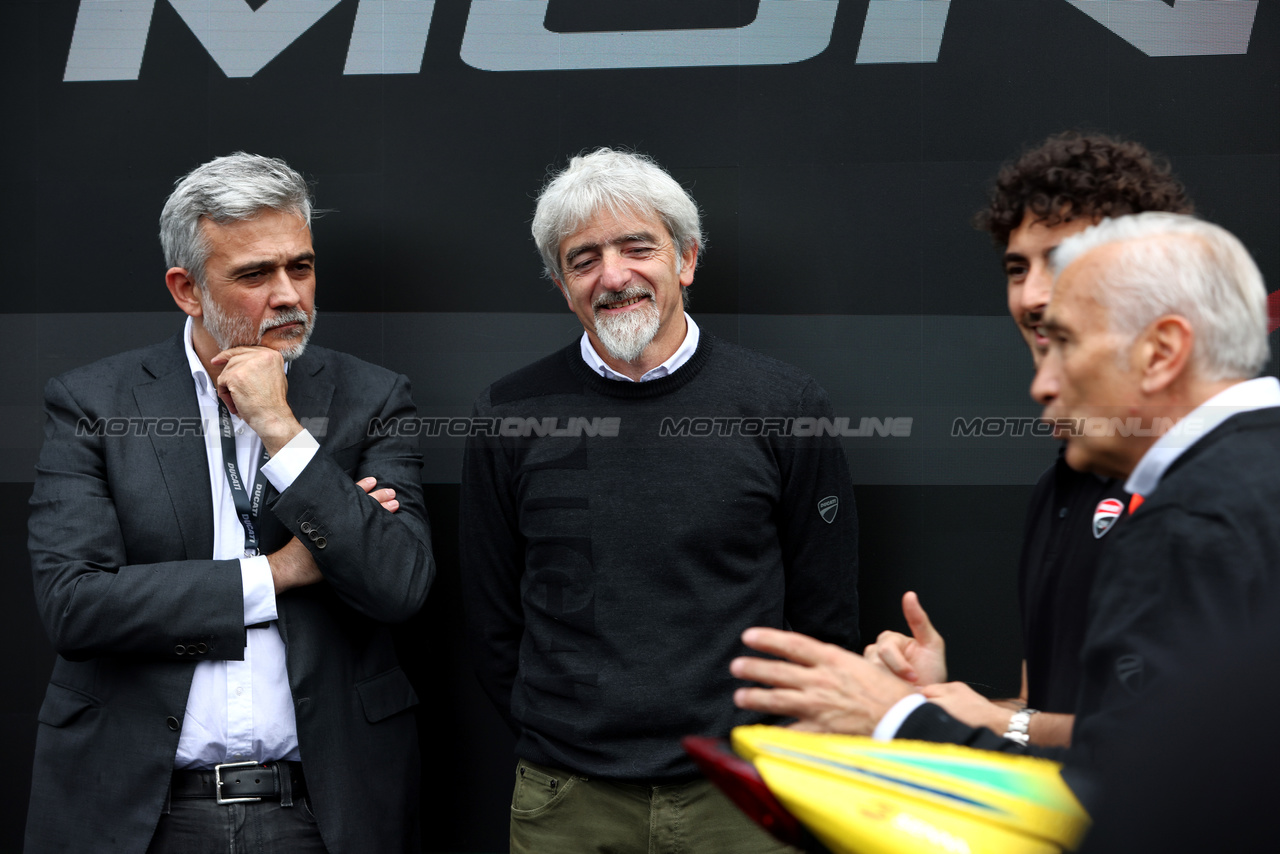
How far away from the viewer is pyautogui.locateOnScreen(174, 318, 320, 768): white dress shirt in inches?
83.7

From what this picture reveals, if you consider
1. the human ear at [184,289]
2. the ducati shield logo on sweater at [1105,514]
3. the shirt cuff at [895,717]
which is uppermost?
the human ear at [184,289]

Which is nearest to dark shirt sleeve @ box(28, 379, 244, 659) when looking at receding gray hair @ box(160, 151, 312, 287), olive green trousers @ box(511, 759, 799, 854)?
receding gray hair @ box(160, 151, 312, 287)

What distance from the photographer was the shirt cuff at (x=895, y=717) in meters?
1.40

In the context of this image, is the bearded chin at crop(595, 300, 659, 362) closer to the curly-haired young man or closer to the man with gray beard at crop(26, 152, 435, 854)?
the man with gray beard at crop(26, 152, 435, 854)

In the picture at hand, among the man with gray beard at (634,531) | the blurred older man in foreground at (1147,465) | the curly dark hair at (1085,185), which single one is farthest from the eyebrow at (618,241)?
the blurred older man in foreground at (1147,465)

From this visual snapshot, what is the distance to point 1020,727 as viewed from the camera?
1.60 metres

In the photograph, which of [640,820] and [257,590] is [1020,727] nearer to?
[640,820]

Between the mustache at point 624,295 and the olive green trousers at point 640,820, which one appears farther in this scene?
the mustache at point 624,295

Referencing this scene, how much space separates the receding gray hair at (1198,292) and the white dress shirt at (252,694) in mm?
1581

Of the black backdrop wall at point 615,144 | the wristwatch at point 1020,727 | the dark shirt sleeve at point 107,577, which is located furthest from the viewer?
the black backdrop wall at point 615,144

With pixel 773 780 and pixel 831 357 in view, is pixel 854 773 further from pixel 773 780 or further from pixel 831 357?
pixel 831 357

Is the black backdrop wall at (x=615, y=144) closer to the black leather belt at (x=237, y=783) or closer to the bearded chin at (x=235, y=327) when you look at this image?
the bearded chin at (x=235, y=327)

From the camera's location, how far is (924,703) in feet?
4.69

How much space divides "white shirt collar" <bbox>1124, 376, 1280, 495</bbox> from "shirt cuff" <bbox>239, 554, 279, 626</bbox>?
5.56 ft
